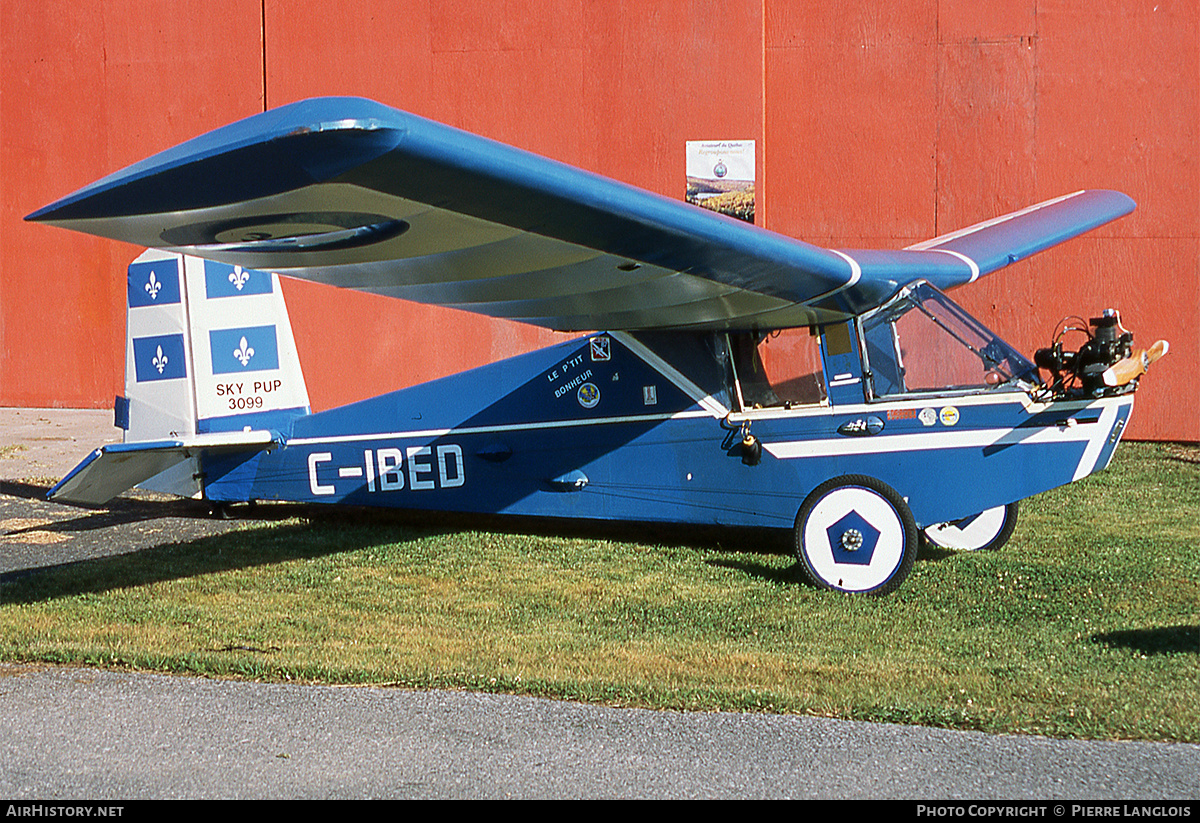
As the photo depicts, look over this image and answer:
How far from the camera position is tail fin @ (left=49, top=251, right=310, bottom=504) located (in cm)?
786

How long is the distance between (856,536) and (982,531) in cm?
152

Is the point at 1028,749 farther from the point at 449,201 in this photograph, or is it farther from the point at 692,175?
the point at 692,175

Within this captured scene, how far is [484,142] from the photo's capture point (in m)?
3.76

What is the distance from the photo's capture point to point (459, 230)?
4.38 m

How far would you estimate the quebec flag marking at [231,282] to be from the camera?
7.88m

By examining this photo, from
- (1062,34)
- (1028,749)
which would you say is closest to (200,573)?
(1028,749)

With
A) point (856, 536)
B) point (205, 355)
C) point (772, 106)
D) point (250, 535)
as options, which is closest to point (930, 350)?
point (856, 536)

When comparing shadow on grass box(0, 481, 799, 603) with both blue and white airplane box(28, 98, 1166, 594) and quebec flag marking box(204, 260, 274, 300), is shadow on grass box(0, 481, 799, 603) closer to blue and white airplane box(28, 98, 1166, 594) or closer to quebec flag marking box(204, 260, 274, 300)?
blue and white airplane box(28, 98, 1166, 594)

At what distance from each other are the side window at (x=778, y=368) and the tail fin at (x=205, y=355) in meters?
3.24

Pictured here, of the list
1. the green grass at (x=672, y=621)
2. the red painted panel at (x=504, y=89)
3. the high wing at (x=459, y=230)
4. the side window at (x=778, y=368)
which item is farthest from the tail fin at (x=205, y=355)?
the red painted panel at (x=504, y=89)

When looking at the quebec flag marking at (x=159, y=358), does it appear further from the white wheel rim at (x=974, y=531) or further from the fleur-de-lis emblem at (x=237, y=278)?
the white wheel rim at (x=974, y=531)

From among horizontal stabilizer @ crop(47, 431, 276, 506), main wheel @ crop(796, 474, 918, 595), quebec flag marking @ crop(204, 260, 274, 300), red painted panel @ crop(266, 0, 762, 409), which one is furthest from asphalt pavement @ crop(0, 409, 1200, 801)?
red painted panel @ crop(266, 0, 762, 409)

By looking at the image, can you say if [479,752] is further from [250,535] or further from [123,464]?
[250,535]

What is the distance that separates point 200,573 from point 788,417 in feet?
12.2
